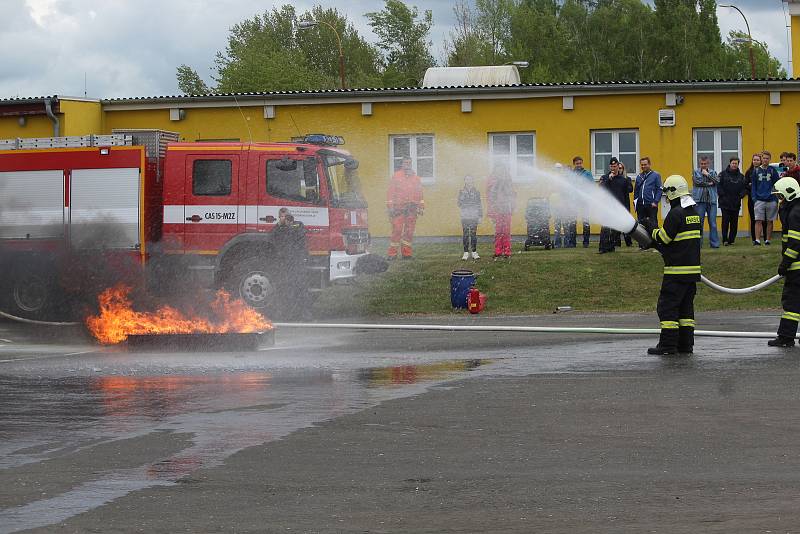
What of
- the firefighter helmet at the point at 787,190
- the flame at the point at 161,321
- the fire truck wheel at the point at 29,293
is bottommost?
the flame at the point at 161,321

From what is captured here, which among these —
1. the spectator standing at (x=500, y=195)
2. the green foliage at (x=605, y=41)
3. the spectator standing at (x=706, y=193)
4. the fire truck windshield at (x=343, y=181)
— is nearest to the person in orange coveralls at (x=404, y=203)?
the spectator standing at (x=500, y=195)

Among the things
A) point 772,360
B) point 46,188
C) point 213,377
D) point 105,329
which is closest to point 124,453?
point 213,377

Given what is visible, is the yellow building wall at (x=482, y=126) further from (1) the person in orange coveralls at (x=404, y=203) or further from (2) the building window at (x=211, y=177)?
(2) the building window at (x=211, y=177)

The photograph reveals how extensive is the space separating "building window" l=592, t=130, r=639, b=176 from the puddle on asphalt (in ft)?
58.3

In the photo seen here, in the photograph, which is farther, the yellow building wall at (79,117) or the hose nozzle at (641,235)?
the yellow building wall at (79,117)

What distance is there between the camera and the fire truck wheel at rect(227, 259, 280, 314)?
19.7 m

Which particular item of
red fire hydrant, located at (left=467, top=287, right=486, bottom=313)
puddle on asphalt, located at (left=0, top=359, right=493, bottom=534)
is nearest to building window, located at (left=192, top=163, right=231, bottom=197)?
red fire hydrant, located at (left=467, top=287, right=486, bottom=313)

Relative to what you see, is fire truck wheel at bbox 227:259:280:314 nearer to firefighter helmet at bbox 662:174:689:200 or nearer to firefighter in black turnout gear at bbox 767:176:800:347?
firefighter helmet at bbox 662:174:689:200

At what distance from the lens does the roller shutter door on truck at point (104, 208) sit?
784 inches

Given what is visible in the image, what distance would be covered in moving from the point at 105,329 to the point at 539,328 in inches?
233

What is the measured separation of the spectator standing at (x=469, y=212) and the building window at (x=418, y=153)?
692cm

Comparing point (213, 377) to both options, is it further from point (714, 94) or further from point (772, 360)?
point (714, 94)

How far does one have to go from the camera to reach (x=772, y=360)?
12.9m

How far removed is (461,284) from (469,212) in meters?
3.62
